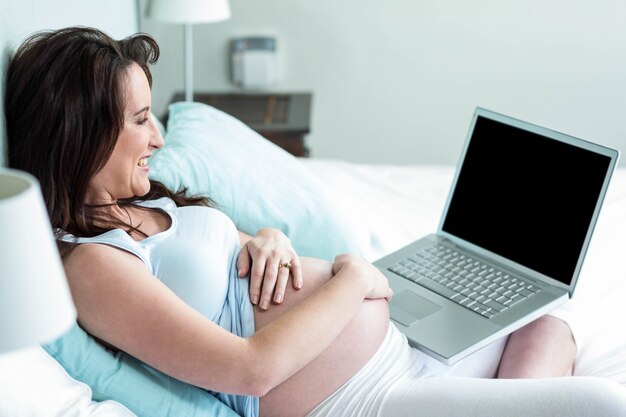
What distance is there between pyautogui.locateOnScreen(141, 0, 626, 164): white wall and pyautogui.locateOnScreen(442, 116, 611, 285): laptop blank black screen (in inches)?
48.3

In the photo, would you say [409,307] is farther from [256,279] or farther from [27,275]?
[27,275]

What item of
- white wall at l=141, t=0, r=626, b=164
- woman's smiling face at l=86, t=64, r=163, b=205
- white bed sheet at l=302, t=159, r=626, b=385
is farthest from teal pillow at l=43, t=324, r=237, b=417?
white wall at l=141, t=0, r=626, b=164

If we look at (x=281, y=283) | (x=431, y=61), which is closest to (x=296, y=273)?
(x=281, y=283)

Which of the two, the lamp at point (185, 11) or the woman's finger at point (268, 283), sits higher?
the lamp at point (185, 11)

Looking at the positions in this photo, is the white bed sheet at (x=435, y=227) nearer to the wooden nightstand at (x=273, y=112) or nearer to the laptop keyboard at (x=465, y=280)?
the laptop keyboard at (x=465, y=280)

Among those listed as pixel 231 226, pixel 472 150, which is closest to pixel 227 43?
pixel 472 150

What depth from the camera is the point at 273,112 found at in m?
2.78

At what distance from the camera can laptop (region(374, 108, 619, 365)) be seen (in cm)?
148

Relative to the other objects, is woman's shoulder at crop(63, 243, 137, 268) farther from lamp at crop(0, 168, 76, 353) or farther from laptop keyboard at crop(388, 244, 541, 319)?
laptop keyboard at crop(388, 244, 541, 319)

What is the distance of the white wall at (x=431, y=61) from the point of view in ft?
9.27

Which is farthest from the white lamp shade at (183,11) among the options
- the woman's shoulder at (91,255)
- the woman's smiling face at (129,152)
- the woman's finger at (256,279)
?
the woman's shoulder at (91,255)

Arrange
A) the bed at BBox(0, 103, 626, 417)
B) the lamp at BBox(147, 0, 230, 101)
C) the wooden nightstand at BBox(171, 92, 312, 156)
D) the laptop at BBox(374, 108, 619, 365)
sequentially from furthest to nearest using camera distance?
the wooden nightstand at BBox(171, 92, 312, 156), the lamp at BBox(147, 0, 230, 101), the bed at BBox(0, 103, 626, 417), the laptop at BBox(374, 108, 619, 365)

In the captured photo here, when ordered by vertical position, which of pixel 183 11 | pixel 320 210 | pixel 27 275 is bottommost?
pixel 320 210

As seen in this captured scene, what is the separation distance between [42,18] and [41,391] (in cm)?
65
